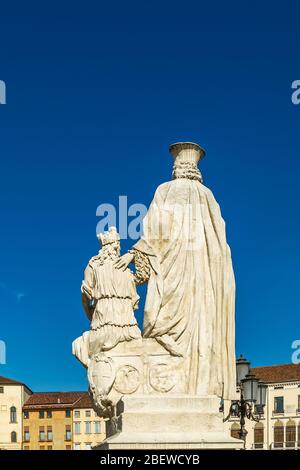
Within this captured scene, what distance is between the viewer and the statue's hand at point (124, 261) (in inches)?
581

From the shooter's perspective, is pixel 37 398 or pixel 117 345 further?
pixel 37 398

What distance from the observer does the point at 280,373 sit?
91625 mm

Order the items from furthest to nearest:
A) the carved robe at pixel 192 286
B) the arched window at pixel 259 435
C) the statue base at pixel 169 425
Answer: the arched window at pixel 259 435
the carved robe at pixel 192 286
the statue base at pixel 169 425

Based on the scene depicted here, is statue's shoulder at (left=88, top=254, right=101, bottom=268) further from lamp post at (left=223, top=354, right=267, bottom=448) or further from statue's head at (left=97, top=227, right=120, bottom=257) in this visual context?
lamp post at (left=223, top=354, right=267, bottom=448)

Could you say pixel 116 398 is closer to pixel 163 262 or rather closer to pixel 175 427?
pixel 175 427

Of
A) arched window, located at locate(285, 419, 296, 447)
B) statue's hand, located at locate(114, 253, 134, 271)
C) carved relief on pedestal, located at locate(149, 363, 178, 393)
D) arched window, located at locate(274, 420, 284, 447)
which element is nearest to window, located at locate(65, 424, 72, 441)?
arched window, located at locate(274, 420, 284, 447)

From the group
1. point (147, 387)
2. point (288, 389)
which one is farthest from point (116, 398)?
point (288, 389)

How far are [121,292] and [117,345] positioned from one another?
2.82 ft

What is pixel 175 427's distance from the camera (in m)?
13.6

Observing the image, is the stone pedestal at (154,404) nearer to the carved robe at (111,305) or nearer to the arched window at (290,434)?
the carved robe at (111,305)

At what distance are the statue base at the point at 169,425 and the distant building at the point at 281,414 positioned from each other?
7705 centimetres

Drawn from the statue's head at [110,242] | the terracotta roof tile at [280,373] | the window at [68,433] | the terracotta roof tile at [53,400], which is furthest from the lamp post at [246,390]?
the window at [68,433]

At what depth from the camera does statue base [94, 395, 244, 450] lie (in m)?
13.4
